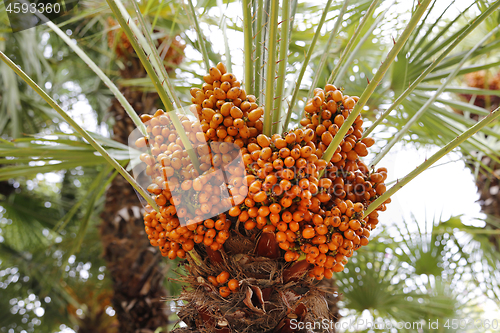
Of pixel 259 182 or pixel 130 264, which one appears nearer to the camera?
pixel 259 182

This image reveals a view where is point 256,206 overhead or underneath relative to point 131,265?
overhead

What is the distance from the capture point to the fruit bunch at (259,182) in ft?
2.17

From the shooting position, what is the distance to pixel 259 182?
657mm

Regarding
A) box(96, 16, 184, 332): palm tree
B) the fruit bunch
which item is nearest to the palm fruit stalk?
the fruit bunch

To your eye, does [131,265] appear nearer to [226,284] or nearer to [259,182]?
[226,284]

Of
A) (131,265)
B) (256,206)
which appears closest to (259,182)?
(256,206)

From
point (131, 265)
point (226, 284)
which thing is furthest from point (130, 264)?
point (226, 284)

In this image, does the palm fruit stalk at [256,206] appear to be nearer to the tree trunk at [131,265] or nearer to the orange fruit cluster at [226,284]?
the orange fruit cluster at [226,284]

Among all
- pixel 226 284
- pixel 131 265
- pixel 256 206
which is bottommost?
pixel 131 265

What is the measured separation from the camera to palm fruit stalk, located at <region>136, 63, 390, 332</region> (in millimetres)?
667

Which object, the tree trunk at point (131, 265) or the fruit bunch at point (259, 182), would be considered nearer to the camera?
the fruit bunch at point (259, 182)

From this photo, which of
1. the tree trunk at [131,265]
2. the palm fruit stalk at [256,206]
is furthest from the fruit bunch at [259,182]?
the tree trunk at [131,265]

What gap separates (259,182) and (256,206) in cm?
6

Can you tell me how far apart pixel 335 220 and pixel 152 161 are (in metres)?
0.44
